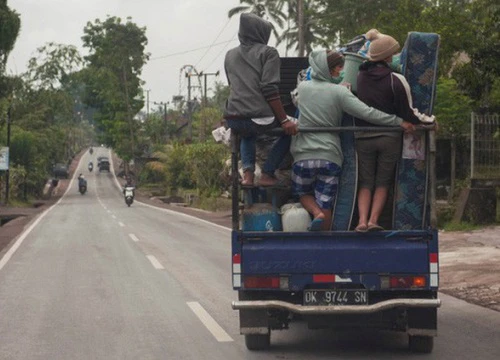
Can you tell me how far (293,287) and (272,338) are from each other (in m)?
1.42

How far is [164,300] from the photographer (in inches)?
487

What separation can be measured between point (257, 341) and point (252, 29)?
282 centimetres

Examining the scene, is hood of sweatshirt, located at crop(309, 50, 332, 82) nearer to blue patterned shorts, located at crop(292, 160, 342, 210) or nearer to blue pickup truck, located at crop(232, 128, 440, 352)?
blue patterned shorts, located at crop(292, 160, 342, 210)

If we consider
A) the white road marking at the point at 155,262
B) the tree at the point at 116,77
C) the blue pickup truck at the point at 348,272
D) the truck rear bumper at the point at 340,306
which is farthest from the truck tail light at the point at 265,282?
the tree at the point at 116,77

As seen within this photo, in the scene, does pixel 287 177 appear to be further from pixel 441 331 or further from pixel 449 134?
pixel 449 134

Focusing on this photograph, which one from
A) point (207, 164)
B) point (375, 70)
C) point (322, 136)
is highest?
point (375, 70)

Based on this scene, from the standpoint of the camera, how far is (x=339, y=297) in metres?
8.27

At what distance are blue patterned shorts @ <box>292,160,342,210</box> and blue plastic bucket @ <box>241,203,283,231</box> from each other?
11.6 inches

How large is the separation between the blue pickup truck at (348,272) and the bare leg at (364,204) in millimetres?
169

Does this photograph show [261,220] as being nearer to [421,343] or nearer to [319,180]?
[319,180]

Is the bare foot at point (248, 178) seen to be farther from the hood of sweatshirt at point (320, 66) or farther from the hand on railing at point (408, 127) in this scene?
the hand on railing at point (408, 127)

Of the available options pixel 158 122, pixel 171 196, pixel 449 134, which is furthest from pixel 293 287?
pixel 158 122

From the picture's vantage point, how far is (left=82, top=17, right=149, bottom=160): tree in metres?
108

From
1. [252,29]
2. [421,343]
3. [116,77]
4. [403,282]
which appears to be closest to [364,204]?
[403,282]
